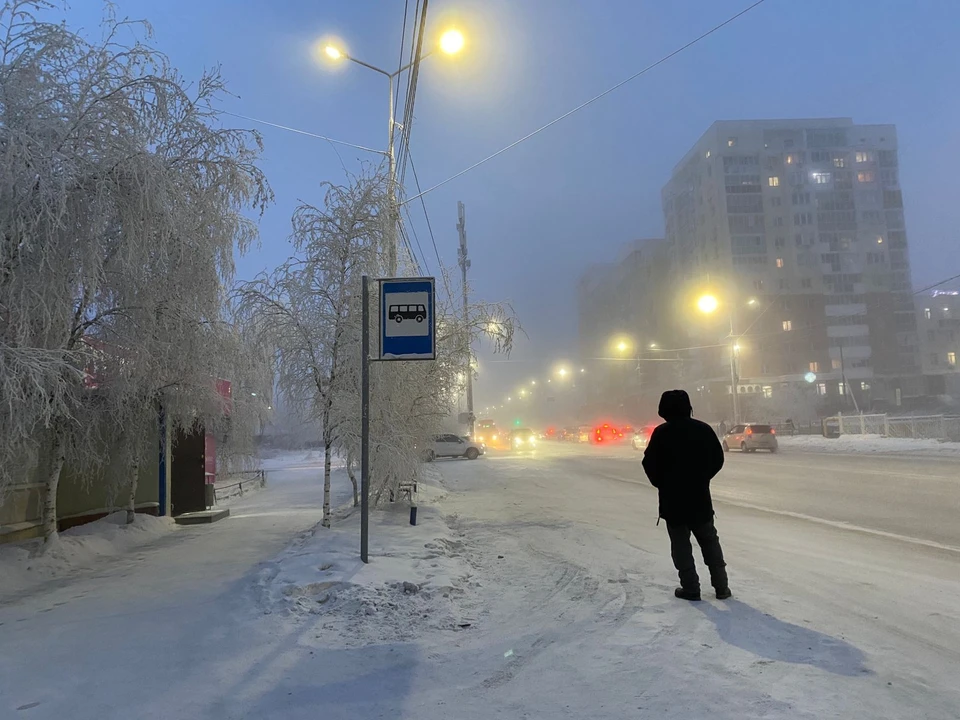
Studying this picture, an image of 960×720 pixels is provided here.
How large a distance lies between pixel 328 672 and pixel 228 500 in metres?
18.0

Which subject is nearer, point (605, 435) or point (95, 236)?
point (95, 236)

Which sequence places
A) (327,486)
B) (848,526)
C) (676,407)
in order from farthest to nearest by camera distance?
1. (848,526)
2. (327,486)
3. (676,407)

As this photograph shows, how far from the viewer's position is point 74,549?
8430mm

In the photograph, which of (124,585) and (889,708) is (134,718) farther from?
(889,708)

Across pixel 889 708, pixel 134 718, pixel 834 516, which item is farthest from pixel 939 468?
pixel 134 718

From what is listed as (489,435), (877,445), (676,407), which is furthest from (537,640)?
(489,435)

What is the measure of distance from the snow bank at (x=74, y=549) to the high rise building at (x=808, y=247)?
274ft

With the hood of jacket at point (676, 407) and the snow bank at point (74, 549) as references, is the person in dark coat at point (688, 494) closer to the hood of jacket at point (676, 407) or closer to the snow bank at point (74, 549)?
the hood of jacket at point (676, 407)

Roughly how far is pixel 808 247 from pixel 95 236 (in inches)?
3974

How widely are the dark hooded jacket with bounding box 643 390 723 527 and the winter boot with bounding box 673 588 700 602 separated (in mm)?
593

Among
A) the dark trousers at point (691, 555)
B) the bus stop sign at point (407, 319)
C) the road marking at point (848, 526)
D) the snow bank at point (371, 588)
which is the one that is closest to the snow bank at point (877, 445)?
the road marking at point (848, 526)

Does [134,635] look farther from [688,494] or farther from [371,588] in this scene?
[688,494]

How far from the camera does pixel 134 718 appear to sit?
3676 millimetres

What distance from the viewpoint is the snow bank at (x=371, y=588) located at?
5.23 meters
